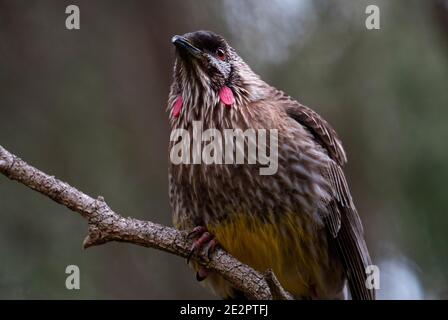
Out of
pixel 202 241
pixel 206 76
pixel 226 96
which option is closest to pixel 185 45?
pixel 206 76

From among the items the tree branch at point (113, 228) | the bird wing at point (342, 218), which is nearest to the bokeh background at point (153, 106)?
the bird wing at point (342, 218)

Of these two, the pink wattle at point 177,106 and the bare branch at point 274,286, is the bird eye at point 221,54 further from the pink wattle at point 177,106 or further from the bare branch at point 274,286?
the bare branch at point 274,286

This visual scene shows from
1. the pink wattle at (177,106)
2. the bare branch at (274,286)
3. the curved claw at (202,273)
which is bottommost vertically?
the bare branch at (274,286)

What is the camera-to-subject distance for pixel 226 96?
543 centimetres

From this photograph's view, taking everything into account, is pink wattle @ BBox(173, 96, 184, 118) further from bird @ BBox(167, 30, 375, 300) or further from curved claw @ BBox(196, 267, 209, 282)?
curved claw @ BBox(196, 267, 209, 282)

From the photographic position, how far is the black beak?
5.28 meters

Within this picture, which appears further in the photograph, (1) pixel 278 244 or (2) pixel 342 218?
(2) pixel 342 218

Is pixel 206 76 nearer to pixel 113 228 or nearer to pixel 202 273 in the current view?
pixel 202 273

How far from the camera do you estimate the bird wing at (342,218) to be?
548 centimetres

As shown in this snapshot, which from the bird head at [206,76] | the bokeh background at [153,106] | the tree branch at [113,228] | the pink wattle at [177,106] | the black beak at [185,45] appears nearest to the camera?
the tree branch at [113,228]

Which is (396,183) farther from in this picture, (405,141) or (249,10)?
(249,10)

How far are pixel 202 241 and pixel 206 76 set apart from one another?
47.0 inches

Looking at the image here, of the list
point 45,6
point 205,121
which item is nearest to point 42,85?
point 45,6
